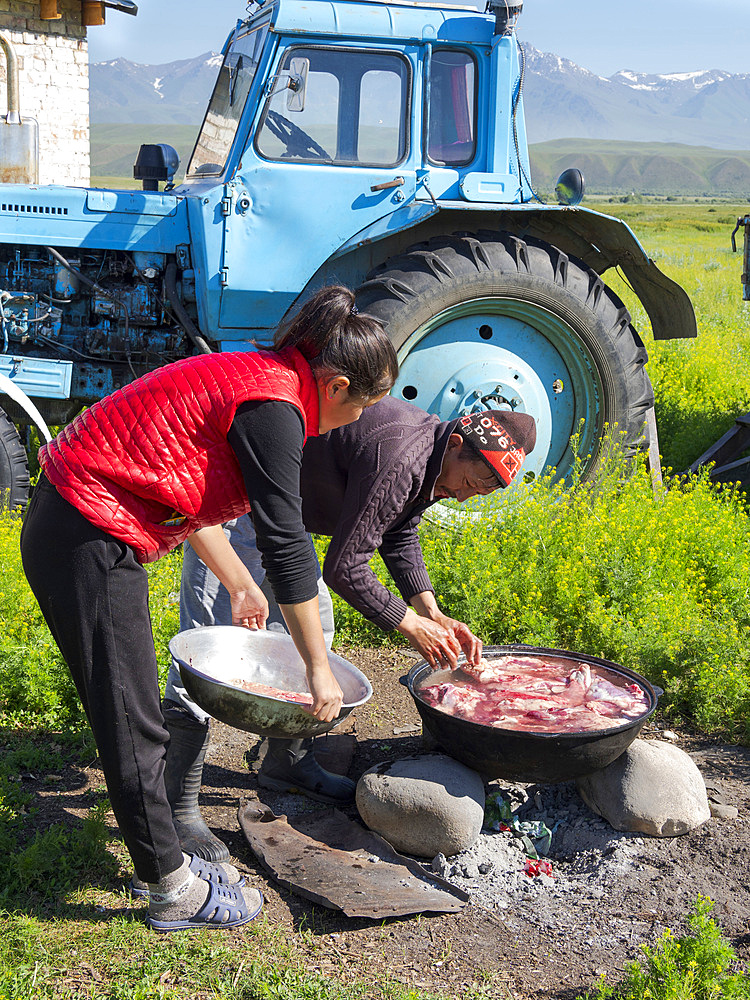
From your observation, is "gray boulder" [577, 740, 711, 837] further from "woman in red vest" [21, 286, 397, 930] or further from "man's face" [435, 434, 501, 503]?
"woman in red vest" [21, 286, 397, 930]

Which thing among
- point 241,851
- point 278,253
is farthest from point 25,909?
point 278,253

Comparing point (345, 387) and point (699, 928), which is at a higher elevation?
point (345, 387)

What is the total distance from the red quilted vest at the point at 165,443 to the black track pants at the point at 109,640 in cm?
7

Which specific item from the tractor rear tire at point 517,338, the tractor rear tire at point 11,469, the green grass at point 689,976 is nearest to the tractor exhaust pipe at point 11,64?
the tractor rear tire at point 11,469

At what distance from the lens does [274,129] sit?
535 cm

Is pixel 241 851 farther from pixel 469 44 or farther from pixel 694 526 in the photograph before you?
pixel 469 44

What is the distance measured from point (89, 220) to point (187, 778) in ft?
13.5

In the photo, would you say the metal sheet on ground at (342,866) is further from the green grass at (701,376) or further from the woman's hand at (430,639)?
the green grass at (701,376)

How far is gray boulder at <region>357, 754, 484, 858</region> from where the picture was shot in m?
3.19

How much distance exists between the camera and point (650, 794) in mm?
3285

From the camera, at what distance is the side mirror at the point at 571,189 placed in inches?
222

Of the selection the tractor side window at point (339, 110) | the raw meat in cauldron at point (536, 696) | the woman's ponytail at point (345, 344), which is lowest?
the raw meat in cauldron at point (536, 696)

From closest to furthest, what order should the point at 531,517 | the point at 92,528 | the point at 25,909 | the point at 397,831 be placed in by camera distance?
the point at 92,528, the point at 25,909, the point at 397,831, the point at 531,517

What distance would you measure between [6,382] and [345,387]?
3.68 meters
